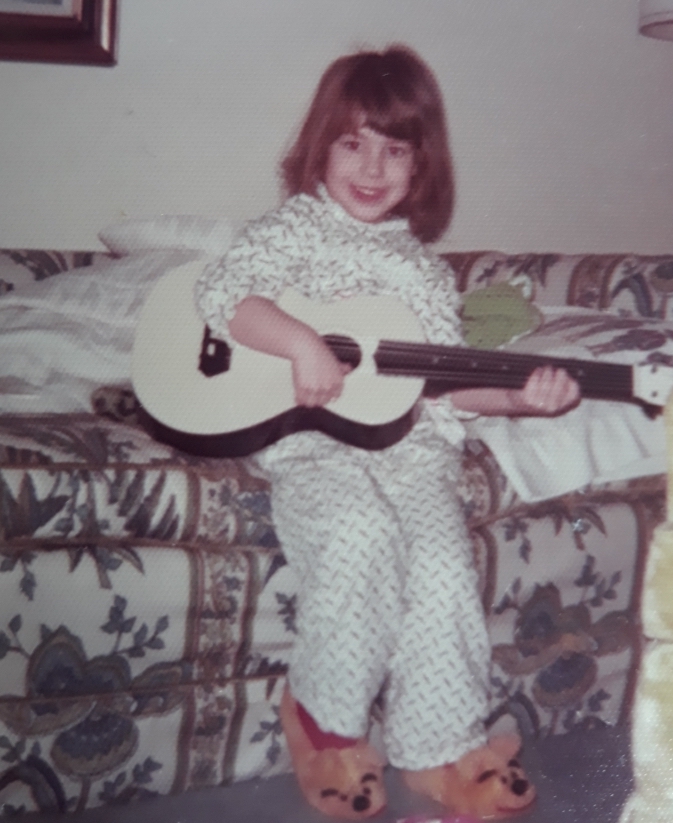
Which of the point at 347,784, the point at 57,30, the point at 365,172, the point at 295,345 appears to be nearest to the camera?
the point at 347,784

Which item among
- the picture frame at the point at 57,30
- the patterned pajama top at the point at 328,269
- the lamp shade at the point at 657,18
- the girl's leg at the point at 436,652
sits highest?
the lamp shade at the point at 657,18

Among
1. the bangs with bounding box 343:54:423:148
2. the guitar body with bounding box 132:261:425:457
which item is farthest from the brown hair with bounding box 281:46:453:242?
the guitar body with bounding box 132:261:425:457

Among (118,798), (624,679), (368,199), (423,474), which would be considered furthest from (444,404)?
(118,798)

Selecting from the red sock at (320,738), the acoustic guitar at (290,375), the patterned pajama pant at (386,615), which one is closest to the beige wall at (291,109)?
the acoustic guitar at (290,375)

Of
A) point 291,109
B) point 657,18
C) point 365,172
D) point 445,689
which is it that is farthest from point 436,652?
point 657,18

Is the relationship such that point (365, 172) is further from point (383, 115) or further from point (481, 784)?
point (481, 784)

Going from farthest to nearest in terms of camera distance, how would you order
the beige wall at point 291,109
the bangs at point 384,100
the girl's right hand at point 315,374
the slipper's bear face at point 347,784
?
the beige wall at point 291,109 < the bangs at point 384,100 < the girl's right hand at point 315,374 < the slipper's bear face at point 347,784

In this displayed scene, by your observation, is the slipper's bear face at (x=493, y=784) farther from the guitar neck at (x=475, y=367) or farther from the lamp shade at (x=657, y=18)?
the lamp shade at (x=657, y=18)
